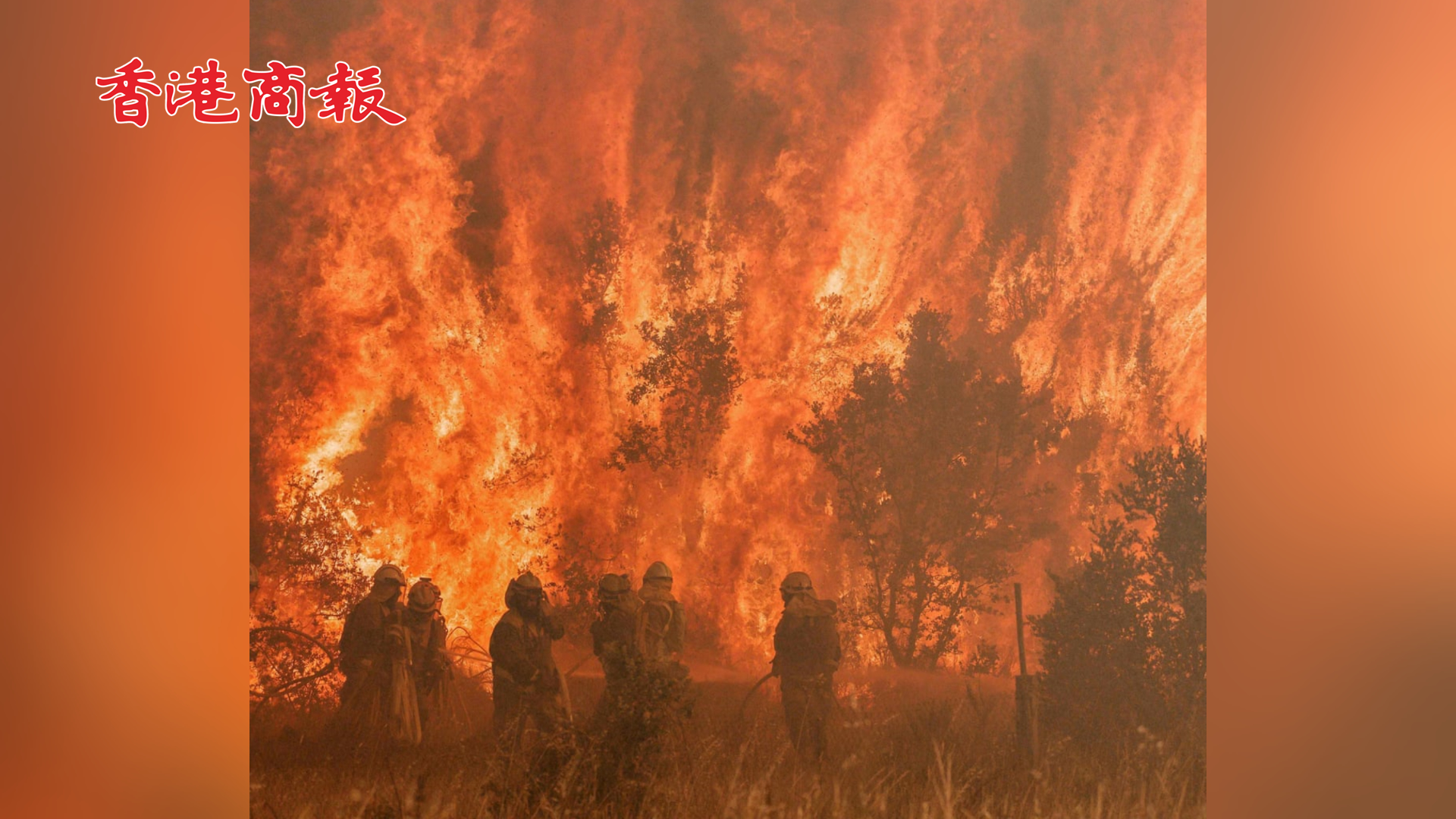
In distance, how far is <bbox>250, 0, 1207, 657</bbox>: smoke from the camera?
2.55 metres

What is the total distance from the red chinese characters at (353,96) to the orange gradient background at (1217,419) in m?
0.24

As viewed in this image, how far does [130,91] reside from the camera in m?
2.51

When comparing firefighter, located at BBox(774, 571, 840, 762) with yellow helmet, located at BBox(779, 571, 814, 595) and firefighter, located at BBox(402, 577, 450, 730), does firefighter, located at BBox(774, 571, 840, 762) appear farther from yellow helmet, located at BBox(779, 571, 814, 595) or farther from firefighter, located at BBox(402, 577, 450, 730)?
firefighter, located at BBox(402, 577, 450, 730)

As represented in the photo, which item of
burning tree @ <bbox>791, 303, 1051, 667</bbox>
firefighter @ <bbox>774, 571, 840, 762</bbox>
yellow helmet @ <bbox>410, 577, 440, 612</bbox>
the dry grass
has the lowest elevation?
the dry grass

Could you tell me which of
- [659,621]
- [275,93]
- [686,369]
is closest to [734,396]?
[686,369]

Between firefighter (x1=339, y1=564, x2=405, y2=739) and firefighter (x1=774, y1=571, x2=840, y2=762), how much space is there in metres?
1.04

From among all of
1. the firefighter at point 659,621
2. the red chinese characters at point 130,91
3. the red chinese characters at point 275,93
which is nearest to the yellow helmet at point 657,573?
the firefighter at point 659,621

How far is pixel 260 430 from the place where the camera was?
2527mm

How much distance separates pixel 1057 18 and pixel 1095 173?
0.45m

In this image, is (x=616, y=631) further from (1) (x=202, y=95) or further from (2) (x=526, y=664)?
(1) (x=202, y=95)

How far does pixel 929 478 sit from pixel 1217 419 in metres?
0.85

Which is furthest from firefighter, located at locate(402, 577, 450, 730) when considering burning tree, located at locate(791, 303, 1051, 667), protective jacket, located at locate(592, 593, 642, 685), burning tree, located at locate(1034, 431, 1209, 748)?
burning tree, located at locate(1034, 431, 1209, 748)

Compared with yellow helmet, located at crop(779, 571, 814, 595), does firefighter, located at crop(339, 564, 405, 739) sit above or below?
below

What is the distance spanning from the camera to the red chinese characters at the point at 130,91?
8.22 feet
